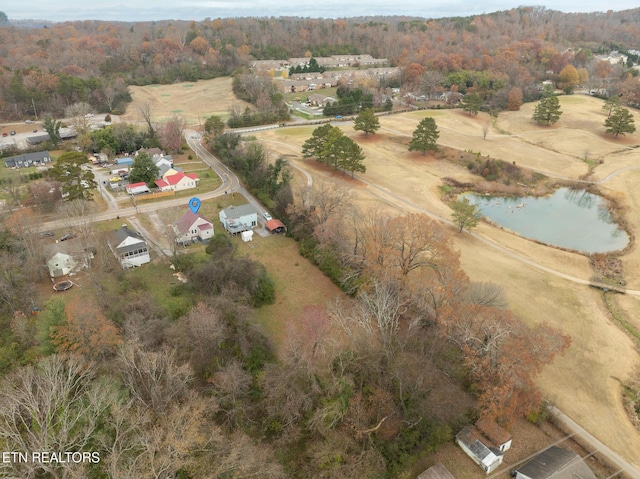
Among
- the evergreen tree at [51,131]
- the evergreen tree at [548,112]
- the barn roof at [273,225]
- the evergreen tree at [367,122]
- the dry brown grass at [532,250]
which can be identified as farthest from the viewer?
the evergreen tree at [548,112]

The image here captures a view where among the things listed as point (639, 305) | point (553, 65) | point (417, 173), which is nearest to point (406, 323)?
point (639, 305)

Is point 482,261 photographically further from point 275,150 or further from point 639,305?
point 275,150

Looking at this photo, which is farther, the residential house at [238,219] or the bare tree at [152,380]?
the residential house at [238,219]

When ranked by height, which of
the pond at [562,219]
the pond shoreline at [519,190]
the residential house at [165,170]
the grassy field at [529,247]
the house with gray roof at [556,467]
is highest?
the house with gray roof at [556,467]

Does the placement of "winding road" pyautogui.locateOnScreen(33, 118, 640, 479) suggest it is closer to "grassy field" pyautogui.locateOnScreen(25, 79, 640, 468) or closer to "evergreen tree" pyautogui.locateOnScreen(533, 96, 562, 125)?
"grassy field" pyautogui.locateOnScreen(25, 79, 640, 468)

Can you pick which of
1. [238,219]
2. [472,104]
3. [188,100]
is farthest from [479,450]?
[188,100]

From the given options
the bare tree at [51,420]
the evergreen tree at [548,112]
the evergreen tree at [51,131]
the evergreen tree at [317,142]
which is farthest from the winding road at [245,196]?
the bare tree at [51,420]

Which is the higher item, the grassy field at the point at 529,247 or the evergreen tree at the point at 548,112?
the evergreen tree at the point at 548,112

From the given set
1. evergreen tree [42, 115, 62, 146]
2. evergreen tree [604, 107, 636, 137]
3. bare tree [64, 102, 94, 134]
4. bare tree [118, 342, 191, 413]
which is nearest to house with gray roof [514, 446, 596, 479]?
bare tree [118, 342, 191, 413]

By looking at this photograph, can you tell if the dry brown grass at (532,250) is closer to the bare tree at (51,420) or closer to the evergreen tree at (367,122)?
the evergreen tree at (367,122)
